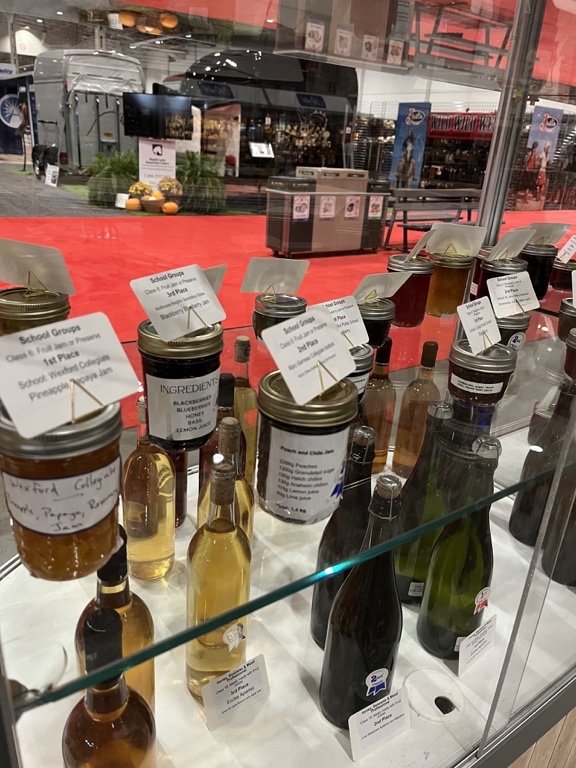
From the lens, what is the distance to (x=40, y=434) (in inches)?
18.9

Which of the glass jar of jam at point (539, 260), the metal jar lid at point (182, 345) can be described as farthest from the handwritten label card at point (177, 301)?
the glass jar of jam at point (539, 260)

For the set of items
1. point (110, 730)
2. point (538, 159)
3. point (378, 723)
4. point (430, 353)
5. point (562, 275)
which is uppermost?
point (538, 159)

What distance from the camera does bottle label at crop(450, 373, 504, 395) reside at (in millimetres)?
953

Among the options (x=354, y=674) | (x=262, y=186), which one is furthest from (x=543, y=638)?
(x=262, y=186)

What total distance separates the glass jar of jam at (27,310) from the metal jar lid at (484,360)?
0.60m

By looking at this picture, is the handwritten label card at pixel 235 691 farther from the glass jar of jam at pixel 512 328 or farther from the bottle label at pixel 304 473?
the glass jar of jam at pixel 512 328

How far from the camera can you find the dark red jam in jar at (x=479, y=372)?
3.05 ft

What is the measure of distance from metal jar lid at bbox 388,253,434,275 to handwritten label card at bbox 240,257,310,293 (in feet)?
0.73

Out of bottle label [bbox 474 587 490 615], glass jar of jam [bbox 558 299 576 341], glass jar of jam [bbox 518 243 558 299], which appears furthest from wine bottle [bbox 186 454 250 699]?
glass jar of jam [bbox 518 243 558 299]

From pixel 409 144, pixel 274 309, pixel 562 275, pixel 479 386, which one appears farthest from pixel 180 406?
pixel 409 144

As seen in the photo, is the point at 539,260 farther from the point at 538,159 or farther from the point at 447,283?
the point at 538,159

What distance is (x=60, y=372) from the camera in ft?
1.65

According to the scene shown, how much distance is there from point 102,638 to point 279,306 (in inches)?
21.5

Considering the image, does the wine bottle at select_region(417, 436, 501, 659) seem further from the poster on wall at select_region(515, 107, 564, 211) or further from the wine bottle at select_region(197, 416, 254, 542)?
the poster on wall at select_region(515, 107, 564, 211)
